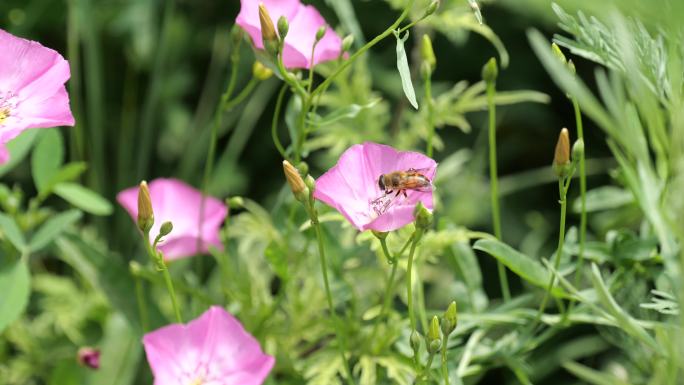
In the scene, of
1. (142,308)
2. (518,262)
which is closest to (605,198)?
(518,262)

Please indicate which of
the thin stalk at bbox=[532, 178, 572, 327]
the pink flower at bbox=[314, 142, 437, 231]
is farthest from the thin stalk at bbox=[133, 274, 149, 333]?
the thin stalk at bbox=[532, 178, 572, 327]

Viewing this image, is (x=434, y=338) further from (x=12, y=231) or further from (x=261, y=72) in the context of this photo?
(x=12, y=231)

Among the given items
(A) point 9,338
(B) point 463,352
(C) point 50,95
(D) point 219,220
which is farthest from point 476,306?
(A) point 9,338

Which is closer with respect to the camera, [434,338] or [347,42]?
[434,338]

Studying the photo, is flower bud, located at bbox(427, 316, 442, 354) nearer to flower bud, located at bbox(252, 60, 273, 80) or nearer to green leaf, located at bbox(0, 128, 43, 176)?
flower bud, located at bbox(252, 60, 273, 80)

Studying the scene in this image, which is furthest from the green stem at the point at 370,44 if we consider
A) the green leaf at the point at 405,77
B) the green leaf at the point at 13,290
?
the green leaf at the point at 13,290

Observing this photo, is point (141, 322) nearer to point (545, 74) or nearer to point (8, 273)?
point (8, 273)
